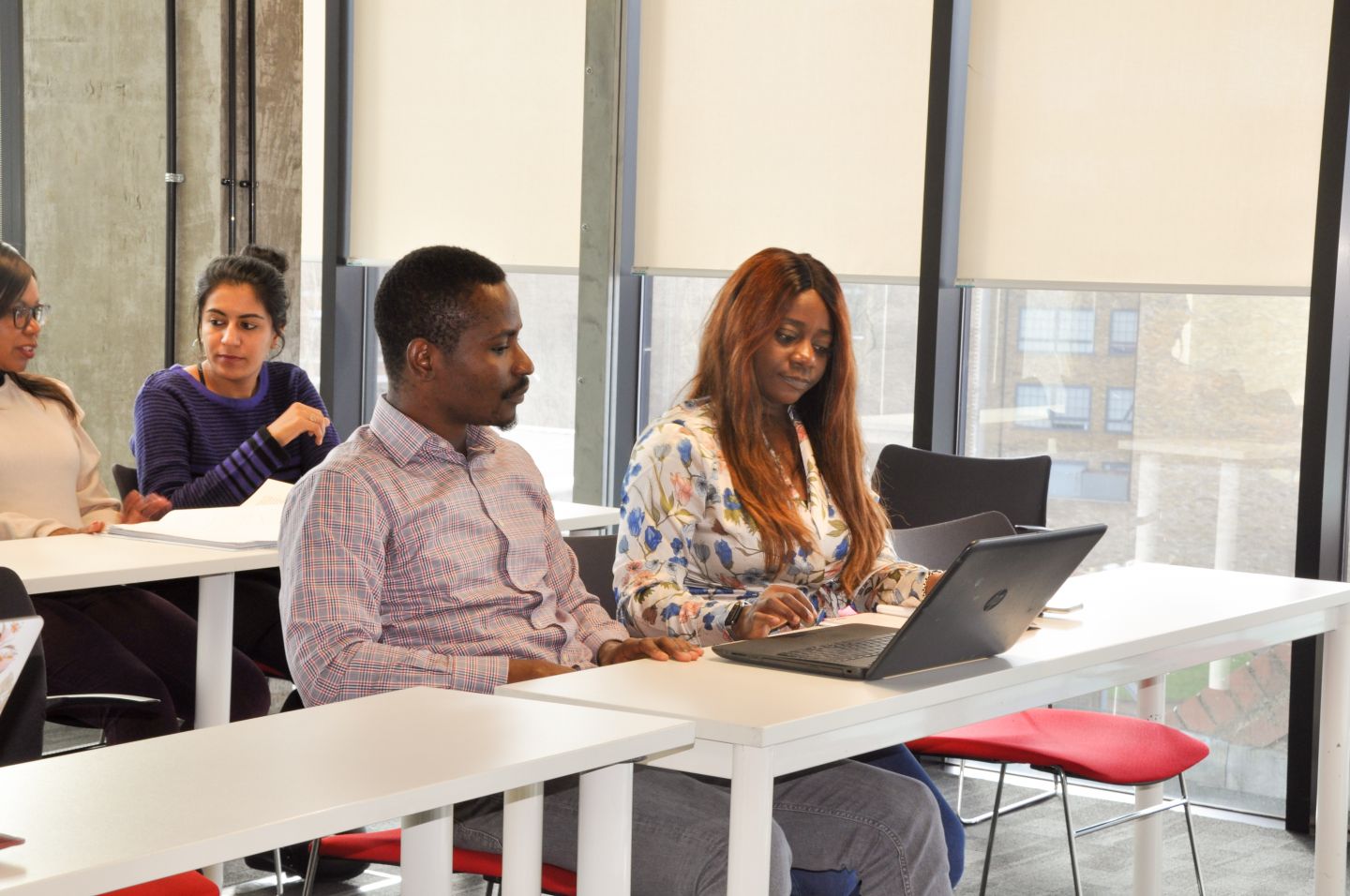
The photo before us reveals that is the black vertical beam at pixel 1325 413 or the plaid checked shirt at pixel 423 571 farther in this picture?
the black vertical beam at pixel 1325 413

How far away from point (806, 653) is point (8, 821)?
1138 millimetres

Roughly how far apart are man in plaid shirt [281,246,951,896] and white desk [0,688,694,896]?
0.71ft

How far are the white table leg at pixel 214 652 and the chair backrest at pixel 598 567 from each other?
32.4 inches

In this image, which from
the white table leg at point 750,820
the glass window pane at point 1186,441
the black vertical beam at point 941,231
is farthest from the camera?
the black vertical beam at point 941,231

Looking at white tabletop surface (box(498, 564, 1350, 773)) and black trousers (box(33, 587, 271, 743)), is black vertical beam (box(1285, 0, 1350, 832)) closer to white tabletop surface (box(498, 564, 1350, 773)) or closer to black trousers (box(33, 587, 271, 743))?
white tabletop surface (box(498, 564, 1350, 773))

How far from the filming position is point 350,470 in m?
2.19

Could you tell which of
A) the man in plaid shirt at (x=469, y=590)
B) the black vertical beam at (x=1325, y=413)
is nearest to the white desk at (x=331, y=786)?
the man in plaid shirt at (x=469, y=590)

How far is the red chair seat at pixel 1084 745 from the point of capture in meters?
2.80

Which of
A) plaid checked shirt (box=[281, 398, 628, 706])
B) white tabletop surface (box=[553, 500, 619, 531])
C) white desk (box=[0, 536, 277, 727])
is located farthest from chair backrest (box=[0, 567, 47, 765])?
Answer: white tabletop surface (box=[553, 500, 619, 531])

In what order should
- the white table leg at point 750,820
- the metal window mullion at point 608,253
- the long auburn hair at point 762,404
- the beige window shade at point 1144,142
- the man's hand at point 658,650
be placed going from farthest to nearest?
the metal window mullion at point 608,253 → the beige window shade at point 1144,142 → the long auburn hair at point 762,404 → the man's hand at point 658,650 → the white table leg at point 750,820

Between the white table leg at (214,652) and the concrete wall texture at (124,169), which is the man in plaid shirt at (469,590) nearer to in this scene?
the white table leg at (214,652)

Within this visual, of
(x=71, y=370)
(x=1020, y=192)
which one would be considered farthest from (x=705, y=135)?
(x=71, y=370)

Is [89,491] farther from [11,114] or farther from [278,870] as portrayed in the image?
[11,114]

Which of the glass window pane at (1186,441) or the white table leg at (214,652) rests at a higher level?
the glass window pane at (1186,441)
